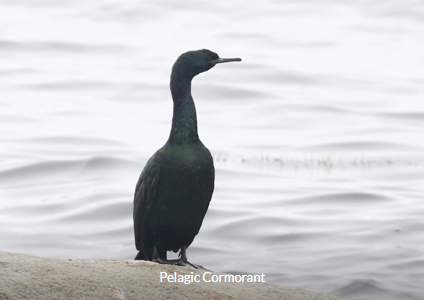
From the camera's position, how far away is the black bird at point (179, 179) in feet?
27.8

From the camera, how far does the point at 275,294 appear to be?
774 cm

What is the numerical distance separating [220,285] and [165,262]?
1.22 meters

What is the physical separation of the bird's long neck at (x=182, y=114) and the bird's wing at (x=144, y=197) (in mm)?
364

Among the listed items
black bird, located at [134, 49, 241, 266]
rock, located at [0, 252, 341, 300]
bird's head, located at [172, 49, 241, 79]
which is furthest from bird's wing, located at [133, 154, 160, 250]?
bird's head, located at [172, 49, 241, 79]

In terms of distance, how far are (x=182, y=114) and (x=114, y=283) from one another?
209 centimetres

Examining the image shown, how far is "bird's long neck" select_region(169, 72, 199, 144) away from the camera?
27.9 ft

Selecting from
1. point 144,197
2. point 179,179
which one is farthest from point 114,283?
point 144,197

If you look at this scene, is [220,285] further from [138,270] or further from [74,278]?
[74,278]

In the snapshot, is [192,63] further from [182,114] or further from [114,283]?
[114,283]

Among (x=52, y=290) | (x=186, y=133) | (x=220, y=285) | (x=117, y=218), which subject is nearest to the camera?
(x=52, y=290)

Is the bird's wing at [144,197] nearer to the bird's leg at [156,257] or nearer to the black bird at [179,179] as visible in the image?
the black bird at [179,179]

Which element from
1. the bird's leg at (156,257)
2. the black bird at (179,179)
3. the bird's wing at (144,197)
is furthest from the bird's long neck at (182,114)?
the bird's leg at (156,257)

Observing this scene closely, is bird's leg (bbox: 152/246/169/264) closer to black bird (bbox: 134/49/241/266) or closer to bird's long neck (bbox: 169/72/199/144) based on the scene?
black bird (bbox: 134/49/241/266)

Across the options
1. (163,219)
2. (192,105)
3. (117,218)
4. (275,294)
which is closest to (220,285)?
(275,294)
